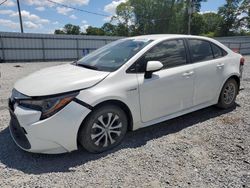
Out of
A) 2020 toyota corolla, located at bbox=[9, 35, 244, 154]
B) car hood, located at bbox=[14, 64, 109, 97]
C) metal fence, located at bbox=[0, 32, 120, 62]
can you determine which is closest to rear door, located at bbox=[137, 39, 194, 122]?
2020 toyota corolla, located at bbox=[9, 35, 244, 154]

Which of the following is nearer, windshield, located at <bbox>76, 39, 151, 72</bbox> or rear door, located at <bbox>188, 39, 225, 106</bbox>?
windshield, located at <bbox>76, 39, 151, 72</bbox>

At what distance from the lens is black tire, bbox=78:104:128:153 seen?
9.50 feet

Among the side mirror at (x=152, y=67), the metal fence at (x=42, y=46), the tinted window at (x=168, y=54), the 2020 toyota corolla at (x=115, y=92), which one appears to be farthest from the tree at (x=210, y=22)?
the side mirror at (x=152, y=67)

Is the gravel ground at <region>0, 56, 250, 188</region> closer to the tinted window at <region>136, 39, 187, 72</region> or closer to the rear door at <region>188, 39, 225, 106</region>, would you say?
the rear door at <region>188, 39, 225, 106</region>

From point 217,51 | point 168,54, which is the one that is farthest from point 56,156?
point 217,51

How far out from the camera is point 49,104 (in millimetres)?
2680

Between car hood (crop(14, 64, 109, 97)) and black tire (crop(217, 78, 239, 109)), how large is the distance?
103 inches

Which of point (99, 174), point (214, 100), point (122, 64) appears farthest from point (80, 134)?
point (214, 100)

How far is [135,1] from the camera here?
2078 inches

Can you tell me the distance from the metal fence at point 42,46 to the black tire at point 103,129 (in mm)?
13623

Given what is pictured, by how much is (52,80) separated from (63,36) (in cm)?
1784

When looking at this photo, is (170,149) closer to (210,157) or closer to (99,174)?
(210,157)

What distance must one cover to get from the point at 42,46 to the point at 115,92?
57.1 feet

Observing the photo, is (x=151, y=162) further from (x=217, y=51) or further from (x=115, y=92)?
(x=217, y=51)
